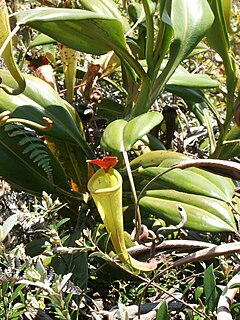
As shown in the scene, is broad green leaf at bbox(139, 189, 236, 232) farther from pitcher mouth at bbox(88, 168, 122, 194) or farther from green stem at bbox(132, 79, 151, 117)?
green stem at bbox(132, 79, 151, 117)

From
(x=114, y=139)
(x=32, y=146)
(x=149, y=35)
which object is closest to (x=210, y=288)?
(x=114, y=139)

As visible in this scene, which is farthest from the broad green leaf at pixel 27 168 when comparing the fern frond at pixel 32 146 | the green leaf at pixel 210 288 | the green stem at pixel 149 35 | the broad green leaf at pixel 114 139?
the green leaf at pixel 210 288

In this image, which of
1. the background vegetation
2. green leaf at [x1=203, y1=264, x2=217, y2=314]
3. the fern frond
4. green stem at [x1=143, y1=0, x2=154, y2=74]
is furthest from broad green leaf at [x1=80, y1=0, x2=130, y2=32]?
green leaf at [x1=203, y1=264, x2=217, y2=314]

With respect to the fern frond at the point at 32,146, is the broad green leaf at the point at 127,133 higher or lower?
higher

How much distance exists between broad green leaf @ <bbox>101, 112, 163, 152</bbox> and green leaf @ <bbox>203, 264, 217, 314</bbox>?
29cm

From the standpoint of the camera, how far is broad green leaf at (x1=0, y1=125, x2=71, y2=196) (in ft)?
4.06

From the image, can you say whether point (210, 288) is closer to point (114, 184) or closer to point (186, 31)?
point (114, 184)

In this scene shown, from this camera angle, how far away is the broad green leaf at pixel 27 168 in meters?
1.24

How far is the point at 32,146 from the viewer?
3.94 feet

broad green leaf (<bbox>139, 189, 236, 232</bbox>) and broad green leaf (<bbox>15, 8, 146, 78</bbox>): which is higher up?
broad green leaf (<bbox>15, 8, 146, 78</bbox>)

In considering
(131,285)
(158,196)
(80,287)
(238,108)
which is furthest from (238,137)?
(80,287)

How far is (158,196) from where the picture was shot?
1139 millimetres

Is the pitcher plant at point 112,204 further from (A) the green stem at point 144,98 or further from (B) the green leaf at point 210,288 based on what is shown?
(A) the green stem at point 144,98

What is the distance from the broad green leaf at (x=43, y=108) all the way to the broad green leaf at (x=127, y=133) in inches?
6.1
